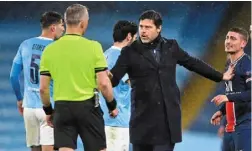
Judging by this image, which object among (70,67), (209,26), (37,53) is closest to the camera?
(70,67)

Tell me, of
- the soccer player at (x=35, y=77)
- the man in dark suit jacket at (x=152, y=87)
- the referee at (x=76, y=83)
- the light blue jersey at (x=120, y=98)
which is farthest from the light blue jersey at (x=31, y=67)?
A: the referee at (x=76, y=83)

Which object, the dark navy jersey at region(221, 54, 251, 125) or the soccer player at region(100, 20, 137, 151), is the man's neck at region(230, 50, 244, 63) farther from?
the soccer player at region(100, 20, 137, 151)

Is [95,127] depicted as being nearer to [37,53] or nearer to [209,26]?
[37,53]

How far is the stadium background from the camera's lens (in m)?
10.2

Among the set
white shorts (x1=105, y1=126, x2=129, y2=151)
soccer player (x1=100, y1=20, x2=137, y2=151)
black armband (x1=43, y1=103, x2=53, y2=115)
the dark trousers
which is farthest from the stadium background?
black armband (x1=43, y1=103, x2=53, y2=115)

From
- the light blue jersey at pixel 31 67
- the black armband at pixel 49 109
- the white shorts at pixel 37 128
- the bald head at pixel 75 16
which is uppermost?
the bald head at pixel 75 16

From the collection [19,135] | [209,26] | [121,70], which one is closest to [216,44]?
[209,26]

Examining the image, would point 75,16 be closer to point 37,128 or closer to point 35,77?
point 35,77

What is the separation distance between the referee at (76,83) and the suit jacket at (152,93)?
0.40 meters

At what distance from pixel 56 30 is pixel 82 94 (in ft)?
5.64

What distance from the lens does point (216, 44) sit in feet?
33.6

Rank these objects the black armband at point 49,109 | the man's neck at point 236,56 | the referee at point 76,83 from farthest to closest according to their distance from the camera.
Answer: the man's neck at point 236,56
the black armband at point 49,109
the referee at point 76,83

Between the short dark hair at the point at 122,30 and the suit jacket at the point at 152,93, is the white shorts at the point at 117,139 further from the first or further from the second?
the suit jacket at the point at 152,93

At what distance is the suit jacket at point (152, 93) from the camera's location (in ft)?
23.1
